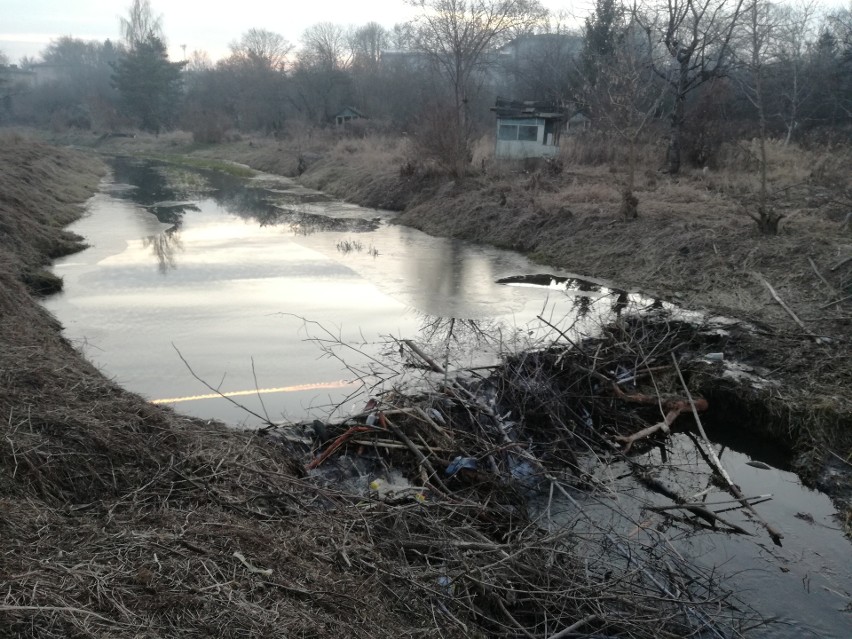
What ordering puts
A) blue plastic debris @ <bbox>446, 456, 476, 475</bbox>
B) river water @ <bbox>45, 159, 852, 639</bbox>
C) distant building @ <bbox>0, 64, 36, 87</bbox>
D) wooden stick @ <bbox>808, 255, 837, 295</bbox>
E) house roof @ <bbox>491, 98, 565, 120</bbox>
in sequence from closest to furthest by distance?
river water @ <bbox>45, 159, 852, 639</bbox>, blue plastic debris @ <bbox>446, 456, 476, 475</bbox>, wooden stick @ <bbox>808, 255, 837, 295</bbox>, house roof @ <bbox>491, 98, 565, 120</bbox>, distant building @ <bbox>0, 64, 36, 87</bbox>

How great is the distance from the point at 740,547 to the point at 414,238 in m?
14.2

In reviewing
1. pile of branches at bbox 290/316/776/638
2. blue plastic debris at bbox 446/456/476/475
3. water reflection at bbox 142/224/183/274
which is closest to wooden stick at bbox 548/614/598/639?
pile of branches at bbox 290/316/776/638

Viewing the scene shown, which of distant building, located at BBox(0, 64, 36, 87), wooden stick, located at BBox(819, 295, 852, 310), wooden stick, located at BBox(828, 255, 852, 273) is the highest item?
distant building, located at BBox(0, 64, 36, 87)

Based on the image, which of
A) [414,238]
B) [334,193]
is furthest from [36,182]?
[414,238]

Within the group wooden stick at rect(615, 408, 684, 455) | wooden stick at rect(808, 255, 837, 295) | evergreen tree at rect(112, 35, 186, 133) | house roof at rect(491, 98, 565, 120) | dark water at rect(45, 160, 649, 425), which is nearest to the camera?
wooden stick at rect(615, 408, 684, 455)

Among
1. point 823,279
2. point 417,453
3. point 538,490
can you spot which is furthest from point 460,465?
point 823,279

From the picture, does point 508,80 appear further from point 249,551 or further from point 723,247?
point 249,551

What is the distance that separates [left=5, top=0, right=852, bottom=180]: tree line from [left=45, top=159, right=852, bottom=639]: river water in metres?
5.66

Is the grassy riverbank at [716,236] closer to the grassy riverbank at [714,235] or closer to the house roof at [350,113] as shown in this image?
the grassy riverbank at [714,235]

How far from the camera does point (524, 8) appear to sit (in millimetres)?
34406

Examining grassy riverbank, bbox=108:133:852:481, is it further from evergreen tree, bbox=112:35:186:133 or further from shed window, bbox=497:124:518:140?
evergreen tree, bbox=112:35:186:133

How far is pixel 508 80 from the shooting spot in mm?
64750

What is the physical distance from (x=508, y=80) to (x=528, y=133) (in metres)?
40.3

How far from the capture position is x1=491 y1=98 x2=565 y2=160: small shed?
27.2 meters
